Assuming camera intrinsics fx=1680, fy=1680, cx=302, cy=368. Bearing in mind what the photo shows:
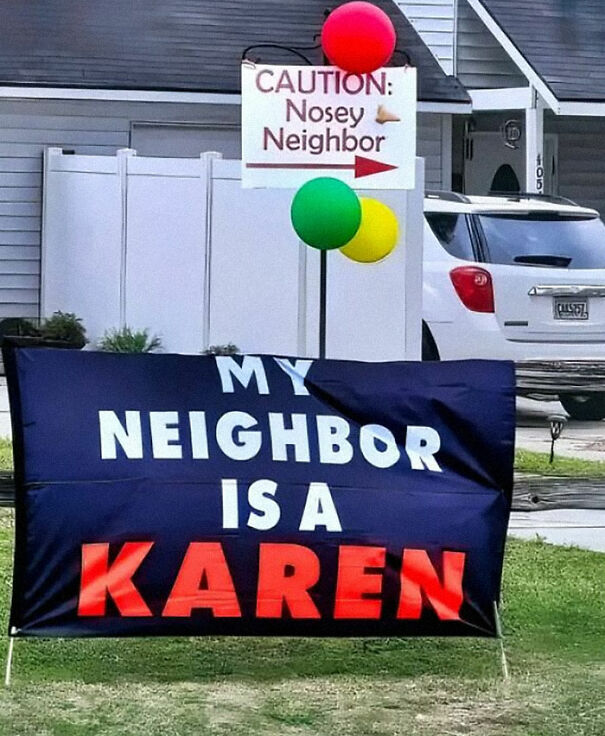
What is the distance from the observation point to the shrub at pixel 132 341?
46.4 feet

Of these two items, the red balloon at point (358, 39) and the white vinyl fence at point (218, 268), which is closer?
the red balloon at point (358, 39)

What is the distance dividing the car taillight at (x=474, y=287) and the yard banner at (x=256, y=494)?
632cm

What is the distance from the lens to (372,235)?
8820mm

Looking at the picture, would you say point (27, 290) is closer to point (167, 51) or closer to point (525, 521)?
point (167, 51)

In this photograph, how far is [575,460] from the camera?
1114 centimetres

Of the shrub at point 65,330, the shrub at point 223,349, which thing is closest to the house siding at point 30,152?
the shrub at point 65,330

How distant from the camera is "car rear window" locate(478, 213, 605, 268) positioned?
12594 millimetres

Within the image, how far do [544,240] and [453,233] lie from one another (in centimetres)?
69

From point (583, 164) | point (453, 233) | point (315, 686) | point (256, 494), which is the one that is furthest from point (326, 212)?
point (583, 164)

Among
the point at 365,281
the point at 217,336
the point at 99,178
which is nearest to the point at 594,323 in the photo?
the point at 365,281

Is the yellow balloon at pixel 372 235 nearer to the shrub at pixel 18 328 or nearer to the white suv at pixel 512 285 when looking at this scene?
the white suv at pixel 512 285

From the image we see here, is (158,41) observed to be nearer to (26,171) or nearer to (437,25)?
(26,171)

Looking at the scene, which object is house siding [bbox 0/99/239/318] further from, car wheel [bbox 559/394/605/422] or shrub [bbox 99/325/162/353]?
car wheel [bbox 559/394/605/422]

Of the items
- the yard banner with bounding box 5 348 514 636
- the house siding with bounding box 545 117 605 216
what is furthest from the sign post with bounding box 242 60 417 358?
the house siding with bounding box 545 117 605 216
